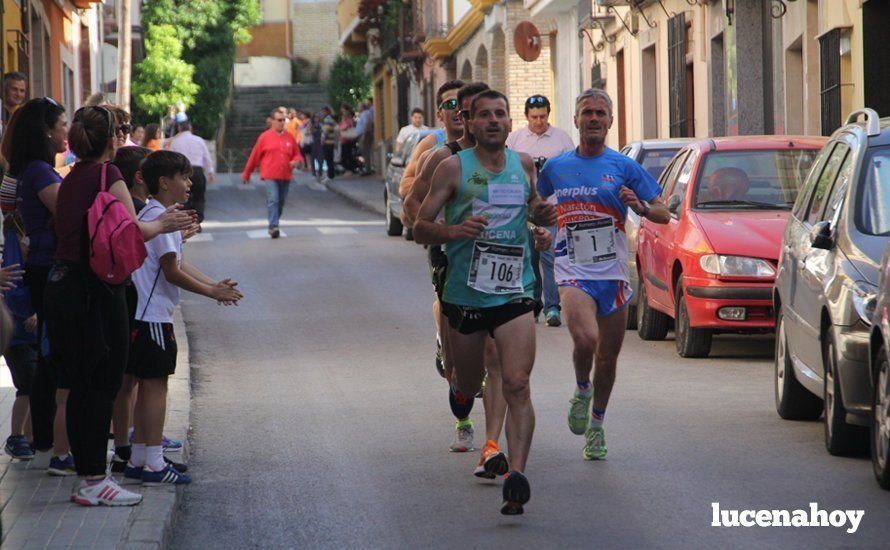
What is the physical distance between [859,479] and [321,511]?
2.49m

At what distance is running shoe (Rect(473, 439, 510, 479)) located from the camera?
7988 mm

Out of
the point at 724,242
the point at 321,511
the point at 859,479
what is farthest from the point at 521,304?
the point at 724,242

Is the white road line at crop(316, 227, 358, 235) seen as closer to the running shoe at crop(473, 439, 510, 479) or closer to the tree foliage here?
the running shoe at crop(473, 439, 510, 479)

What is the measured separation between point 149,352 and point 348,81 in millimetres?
58374

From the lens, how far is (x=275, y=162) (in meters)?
27.1

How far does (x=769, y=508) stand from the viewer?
7.50 m

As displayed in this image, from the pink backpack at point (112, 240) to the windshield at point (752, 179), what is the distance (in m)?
6.86

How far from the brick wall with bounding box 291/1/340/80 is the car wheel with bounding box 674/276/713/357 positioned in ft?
213

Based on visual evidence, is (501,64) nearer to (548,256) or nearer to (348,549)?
(548,256)

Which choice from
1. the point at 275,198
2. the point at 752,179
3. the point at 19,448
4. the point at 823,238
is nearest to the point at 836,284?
the point at 823,238

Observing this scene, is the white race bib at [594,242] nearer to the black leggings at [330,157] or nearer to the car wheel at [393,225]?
the car wheel at [393,225]

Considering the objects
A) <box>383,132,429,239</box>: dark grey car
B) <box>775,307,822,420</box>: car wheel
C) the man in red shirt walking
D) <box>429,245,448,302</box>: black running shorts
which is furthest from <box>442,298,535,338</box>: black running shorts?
the man in red shirt walking

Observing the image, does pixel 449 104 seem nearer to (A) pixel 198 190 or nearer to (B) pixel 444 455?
(B) pixel 444 455

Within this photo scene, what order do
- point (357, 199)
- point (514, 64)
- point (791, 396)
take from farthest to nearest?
point (357, 199) < point (514, 64) < point (791, 396)
